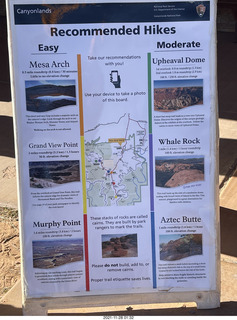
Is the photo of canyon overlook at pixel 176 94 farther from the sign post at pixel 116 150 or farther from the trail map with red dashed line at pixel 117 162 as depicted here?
the trail map with red dashed line at pixel 117 162

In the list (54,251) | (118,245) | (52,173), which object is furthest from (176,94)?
(54,251)

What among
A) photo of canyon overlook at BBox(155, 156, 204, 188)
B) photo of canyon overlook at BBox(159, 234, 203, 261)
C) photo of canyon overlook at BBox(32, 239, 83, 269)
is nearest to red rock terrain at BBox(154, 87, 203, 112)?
photo of canyon overlook at BBox(155, 156, 204, 188)

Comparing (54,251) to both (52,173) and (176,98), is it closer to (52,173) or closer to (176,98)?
(52,173)

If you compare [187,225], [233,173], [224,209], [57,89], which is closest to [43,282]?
[187,225]

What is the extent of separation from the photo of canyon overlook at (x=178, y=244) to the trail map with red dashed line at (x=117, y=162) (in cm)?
30

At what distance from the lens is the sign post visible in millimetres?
3320

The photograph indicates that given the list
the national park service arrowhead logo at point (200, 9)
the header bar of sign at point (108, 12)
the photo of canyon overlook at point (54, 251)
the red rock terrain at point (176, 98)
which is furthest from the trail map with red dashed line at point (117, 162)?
the national park service arrowhead logo at point (200, 9)

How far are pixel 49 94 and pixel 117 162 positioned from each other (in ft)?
1.84

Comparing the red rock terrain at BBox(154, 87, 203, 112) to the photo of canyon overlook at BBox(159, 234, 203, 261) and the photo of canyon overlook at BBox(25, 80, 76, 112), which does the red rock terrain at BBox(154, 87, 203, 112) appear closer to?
the photo of canyon overlook at BBox(25, 80, 76, 112)

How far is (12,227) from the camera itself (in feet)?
16.6

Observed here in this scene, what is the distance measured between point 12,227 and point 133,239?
1802 millimetres

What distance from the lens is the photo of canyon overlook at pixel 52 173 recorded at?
3.47 metres

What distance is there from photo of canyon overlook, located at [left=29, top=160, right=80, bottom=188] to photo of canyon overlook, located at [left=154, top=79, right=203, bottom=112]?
0.60 metres

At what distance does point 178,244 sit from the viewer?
356 centimetres
